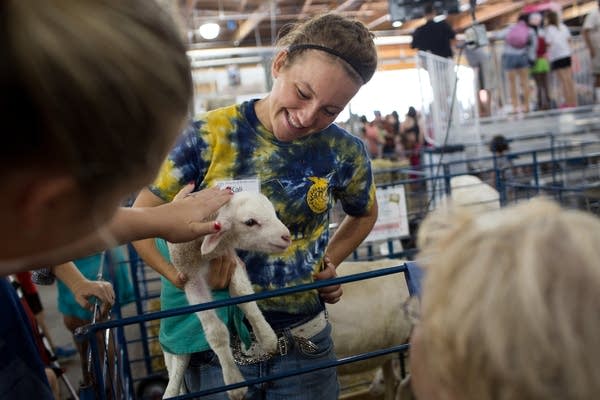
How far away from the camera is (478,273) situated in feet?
1.72

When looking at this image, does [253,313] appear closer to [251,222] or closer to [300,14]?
[251,222]

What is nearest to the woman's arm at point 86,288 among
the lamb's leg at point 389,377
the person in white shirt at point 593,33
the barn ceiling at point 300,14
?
the lamb's leg at point 389,377

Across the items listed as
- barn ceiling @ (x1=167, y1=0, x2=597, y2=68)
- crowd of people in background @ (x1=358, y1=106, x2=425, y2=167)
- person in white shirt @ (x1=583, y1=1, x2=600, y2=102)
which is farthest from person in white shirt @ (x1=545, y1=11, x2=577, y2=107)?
crowd of people in background @ (x1=358, y1=106, x2=425, y2=167)

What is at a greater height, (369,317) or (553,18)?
(553,18)

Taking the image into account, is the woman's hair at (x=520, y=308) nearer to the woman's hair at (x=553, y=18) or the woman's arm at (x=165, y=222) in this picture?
the woman's arm at (x=165, y=222)

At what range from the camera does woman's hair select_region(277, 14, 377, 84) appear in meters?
1.12

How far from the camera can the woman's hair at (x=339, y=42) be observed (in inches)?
44.1

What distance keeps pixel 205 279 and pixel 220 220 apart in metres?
0.15

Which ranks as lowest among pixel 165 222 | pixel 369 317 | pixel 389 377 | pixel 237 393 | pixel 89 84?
pixel 389 377

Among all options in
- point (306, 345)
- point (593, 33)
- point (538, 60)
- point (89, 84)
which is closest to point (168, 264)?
point (306, 345)

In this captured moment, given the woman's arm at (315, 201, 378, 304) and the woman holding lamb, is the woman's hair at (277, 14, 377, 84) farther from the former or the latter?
the woman's arm at (315, 201, 378, 304)

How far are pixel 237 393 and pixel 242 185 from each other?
0.43m

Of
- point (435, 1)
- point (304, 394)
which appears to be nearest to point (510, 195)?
point (435, 1)

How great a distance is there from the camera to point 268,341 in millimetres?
1176
